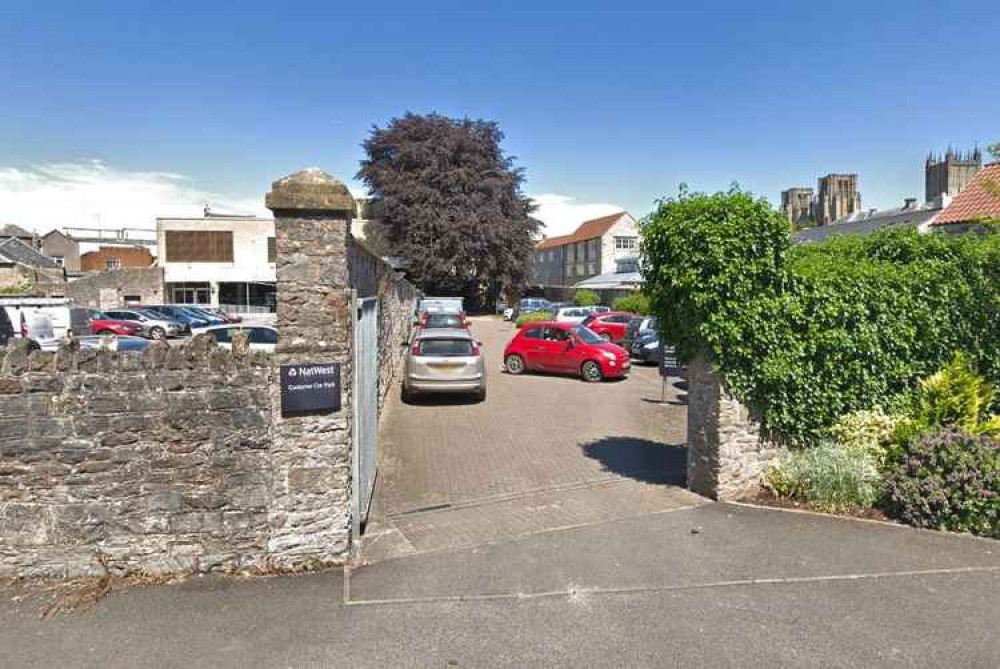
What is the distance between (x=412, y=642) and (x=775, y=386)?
493 cm

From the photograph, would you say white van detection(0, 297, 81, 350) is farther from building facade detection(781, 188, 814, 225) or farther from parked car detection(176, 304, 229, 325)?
building facade detection(781, 188, 814, 225)

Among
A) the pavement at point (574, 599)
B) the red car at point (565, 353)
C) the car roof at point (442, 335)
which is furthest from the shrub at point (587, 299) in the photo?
Result: the pavement at point (574, 599)

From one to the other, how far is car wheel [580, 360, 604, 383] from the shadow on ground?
6.13 m

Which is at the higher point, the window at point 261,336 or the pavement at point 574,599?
the window at point 261,336

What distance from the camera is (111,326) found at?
1085 inches

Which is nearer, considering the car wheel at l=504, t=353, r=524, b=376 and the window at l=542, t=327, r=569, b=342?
the window at l=542, t=327, r=569, b=342

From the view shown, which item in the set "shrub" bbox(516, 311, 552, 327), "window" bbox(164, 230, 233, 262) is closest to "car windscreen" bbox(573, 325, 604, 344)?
"shrub" bbox(516, 311, 552, 327)

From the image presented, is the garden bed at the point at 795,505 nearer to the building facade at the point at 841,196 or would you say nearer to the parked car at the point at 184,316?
the parked car at the point at 184,316

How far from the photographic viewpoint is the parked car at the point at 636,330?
21.1m

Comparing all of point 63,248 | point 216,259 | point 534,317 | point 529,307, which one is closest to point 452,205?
point 529,307

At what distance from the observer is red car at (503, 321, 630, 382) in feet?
54.7

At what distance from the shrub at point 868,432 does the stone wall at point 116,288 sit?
48.1 meters

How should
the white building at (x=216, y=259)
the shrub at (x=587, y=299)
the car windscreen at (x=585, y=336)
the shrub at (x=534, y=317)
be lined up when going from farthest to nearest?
the white building at (x=216, y=259) < the shrub at (x=587, y=299) < the shrub at (x=534, y=317) < the car windscreen at (x=585, y=336)

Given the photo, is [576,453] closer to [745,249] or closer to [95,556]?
[745,249]
